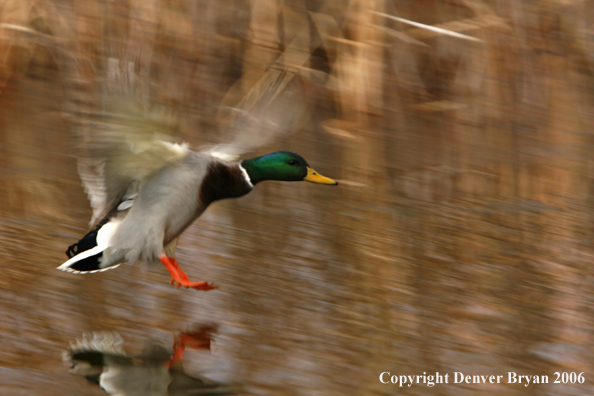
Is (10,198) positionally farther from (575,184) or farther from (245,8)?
(575,184)

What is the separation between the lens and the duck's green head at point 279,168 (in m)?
3.93

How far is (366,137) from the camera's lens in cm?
646

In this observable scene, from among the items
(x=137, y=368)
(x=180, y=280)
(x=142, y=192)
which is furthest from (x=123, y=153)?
(x=137, y=368)

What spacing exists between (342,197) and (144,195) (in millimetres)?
1834

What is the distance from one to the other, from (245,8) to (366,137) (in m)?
1.34

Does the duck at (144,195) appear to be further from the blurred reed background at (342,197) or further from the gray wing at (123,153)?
the blurred reed background at (342,197)

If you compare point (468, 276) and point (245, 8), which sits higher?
point (245, 8)

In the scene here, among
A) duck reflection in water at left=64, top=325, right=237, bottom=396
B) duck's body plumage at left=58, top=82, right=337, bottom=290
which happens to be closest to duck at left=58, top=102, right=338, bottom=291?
duck's body plumage at left=58, top=82, right=337, bottom=290

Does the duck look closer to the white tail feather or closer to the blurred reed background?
the white tail feather

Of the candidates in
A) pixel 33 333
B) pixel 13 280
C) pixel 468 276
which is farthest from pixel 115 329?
pixel 468 276

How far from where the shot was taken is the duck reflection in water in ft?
9.20

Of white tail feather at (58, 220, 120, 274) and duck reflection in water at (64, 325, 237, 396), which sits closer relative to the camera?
duck reflection in water at (64, 325, 237, 396)

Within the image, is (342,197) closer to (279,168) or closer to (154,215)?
(279,168)

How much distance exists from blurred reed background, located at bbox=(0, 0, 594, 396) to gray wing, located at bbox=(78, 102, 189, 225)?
0.10 m
